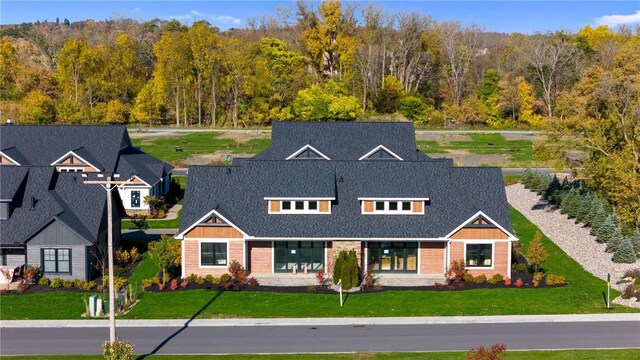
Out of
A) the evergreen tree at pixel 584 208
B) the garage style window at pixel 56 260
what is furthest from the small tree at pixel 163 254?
the evergreen tree at pixel 584 208

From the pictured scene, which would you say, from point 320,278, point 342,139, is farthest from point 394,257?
point 342,139

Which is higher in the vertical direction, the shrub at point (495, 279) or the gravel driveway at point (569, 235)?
the gravel driveway at point (569, 235)

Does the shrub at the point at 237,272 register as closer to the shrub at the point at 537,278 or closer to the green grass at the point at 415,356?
the green grass at the point at 415,356

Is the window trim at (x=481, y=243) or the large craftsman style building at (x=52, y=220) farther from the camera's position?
the window trim at (x=481, y=243)

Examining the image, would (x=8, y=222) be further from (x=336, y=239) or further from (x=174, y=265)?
(x=336, y=239)

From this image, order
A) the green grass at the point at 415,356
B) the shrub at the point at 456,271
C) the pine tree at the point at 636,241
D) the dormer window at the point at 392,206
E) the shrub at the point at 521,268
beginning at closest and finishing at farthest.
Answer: the green grass at the point at 415,356
the shrub at the point at 456,271
the shrub at the point at 521,268
the dormer window at the point at 392,206
the pine tree at the point at 636,241

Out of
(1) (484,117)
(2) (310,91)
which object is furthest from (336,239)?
(1) (484,117)
